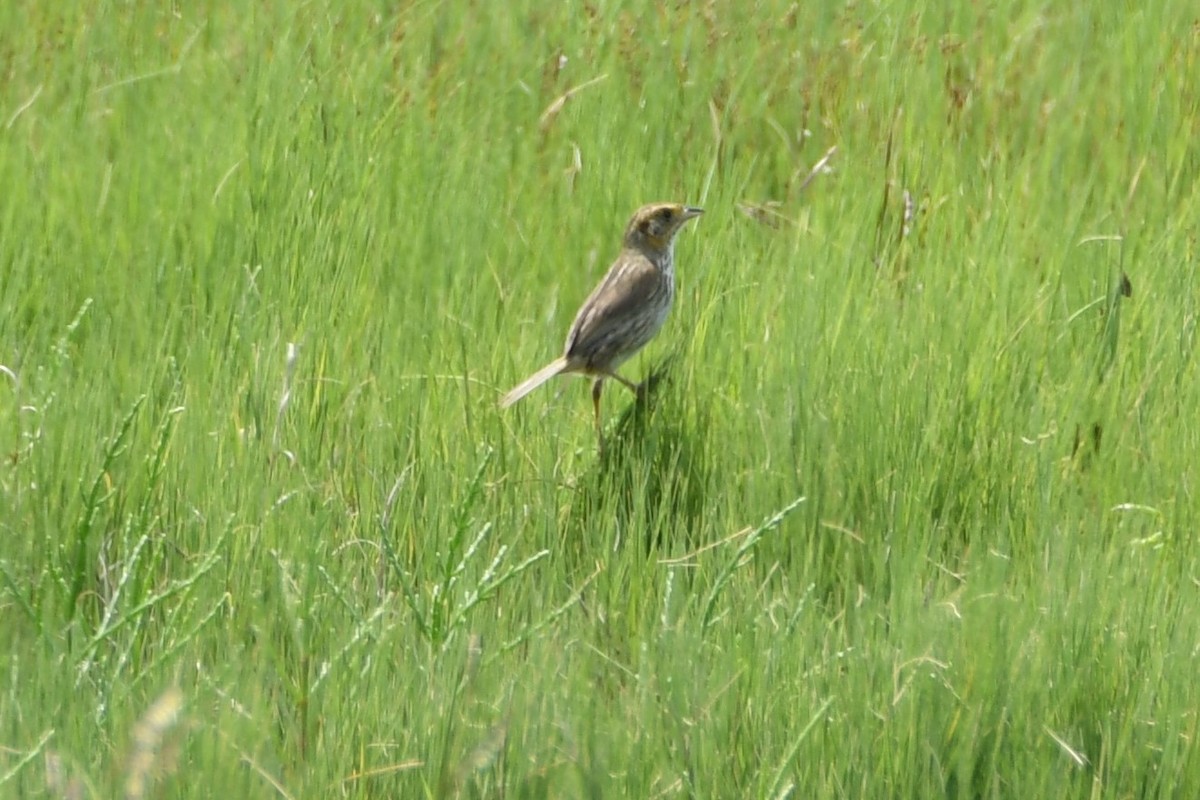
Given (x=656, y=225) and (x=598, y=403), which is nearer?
(x=598, y=403)

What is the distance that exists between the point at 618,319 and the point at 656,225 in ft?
1.88

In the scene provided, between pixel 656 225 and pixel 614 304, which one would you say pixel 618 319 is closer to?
pixel 614 304

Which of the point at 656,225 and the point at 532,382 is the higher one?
the point at 656,225

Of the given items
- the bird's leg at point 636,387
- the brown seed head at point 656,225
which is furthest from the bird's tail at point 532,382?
the brown seed head at point 656,225

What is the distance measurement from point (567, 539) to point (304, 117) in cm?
191

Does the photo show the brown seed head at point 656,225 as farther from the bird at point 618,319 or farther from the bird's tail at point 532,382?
the bird's tail at point 532,382

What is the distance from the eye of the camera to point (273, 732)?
281 cm

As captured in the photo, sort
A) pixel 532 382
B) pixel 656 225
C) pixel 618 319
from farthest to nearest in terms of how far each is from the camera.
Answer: pixel 656 225
pixel 618 319
pixel 532 382

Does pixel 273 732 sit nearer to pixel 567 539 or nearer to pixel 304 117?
pixel 567 539

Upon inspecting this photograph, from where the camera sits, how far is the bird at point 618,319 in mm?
4133

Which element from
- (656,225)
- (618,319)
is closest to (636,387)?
(618,319)

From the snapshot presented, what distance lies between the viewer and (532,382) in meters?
4.03

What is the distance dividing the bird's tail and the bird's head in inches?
22.9

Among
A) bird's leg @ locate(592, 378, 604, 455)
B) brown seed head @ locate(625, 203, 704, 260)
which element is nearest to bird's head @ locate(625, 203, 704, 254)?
brown seed head @ locate(625, 203, 704, 260)
